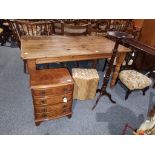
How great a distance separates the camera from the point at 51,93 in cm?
195

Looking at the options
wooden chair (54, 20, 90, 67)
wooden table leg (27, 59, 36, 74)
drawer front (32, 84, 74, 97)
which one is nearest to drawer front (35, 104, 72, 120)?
drawer front (32, 84, 74, 97)

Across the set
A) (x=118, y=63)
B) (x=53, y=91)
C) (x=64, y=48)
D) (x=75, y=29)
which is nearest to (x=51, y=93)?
(x=53, y=91)

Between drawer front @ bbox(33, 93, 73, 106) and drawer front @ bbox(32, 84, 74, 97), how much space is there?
0.22ft

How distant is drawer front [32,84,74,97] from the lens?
1.88 meters

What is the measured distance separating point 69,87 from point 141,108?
4.79 ft

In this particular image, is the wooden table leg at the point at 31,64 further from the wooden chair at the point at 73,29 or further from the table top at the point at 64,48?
the wooden chair at the point at 73,29

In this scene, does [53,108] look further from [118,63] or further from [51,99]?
[118,63]

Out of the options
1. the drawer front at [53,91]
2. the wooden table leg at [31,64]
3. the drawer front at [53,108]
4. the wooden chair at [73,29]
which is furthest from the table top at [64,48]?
the drawer front at [53,108]

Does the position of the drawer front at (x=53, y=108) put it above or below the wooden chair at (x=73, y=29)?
below

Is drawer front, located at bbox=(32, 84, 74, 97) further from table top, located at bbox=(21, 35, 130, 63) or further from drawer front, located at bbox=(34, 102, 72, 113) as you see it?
table top, located at bbox=(21, 35, 130, 63)

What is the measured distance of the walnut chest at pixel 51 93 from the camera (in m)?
1.89

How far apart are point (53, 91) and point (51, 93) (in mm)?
39
